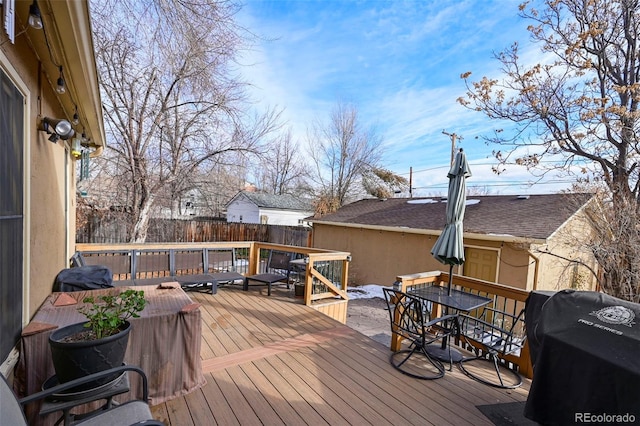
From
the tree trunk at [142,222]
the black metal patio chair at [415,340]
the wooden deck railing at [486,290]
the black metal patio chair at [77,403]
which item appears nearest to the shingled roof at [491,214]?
the wooden deck railing at [486,290]

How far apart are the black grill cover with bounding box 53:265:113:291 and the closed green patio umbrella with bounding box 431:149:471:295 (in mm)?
4002

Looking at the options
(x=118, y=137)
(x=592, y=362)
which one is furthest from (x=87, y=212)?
(x=592, y=362)

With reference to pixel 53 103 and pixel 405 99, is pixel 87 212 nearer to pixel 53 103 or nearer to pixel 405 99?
Result: pixel 53 103

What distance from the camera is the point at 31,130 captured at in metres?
2.22

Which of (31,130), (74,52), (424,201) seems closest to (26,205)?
(31,130)

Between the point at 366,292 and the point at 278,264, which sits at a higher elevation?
the point at 278,264

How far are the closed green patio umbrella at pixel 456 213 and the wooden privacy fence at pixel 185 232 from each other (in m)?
11.0

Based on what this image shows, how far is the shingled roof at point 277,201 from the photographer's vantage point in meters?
22.1

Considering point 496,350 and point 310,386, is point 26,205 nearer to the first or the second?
point 310,386

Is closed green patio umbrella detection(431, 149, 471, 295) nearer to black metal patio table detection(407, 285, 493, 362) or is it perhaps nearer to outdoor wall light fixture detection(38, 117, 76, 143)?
black metal patio table detection(407, 285, 493, 362)

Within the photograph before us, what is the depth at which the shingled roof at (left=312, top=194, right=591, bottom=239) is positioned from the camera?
7.80 meters

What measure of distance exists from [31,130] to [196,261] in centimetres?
383

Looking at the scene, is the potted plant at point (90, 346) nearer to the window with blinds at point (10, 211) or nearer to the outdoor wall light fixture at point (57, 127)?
the window with blinds at point (10, 211)

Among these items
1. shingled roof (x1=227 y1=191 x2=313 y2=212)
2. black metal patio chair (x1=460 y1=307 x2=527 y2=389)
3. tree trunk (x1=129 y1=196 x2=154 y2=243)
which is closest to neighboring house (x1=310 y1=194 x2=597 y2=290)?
black metal patio chair (x1=460 y1=307 x2=527 y2=389)
